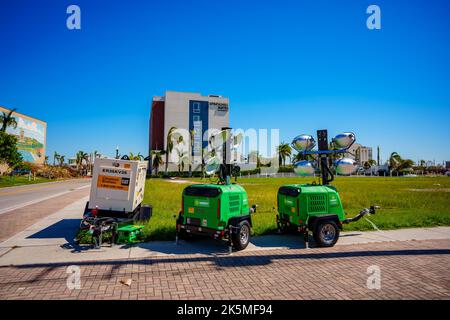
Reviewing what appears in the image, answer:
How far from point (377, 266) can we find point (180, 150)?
7642cm

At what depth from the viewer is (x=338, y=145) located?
27.6 ft

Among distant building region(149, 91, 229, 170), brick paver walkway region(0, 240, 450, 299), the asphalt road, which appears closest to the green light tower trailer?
brick paver walkway region(0, 240, 450, 299)

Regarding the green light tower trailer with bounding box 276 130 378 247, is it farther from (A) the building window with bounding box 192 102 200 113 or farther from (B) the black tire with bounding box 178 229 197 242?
(A) the building window with bounding box 192 102 200 113

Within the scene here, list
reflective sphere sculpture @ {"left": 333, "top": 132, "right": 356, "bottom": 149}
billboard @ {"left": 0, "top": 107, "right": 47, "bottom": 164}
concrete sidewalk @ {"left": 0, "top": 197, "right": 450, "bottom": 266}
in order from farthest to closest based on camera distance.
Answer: billboard @ {"left": 0, "top": 107, "right": 47, "bottom": 164}
reflective sphere sculpture @ {"left": 333, "top": 132, "right": 356, "bottom": 149}
concrete sidewalk @ {"left": 0, "top": 197, "right": 450, "bottom": 266}

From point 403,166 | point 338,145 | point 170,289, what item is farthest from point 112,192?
point 403,166

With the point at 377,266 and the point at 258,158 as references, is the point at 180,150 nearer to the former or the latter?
the point at 258,158

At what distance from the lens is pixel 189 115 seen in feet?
292

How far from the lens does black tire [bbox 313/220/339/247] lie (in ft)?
24.0

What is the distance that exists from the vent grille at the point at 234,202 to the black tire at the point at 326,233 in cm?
219

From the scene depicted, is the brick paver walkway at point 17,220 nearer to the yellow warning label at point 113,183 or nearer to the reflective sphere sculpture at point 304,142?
the yellow warning label at point 113,183

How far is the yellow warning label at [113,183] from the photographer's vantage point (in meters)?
8.74

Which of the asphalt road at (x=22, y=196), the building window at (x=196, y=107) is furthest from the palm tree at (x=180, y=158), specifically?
the asphalt road at (x=22, y=196)

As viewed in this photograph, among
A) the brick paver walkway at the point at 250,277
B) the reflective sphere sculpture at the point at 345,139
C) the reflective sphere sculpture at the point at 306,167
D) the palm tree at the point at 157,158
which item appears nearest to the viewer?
the brick paver walkway at the point at 250,277

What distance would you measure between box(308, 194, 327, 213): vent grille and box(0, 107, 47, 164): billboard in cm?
8171
